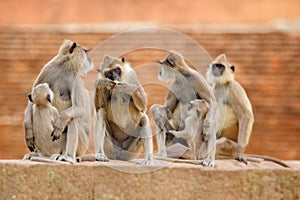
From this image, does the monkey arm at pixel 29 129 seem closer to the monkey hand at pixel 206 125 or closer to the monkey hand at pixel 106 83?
the monkey hand at pixel 106 83

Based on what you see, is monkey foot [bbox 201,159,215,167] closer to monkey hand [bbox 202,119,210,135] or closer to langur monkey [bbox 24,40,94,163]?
monkey hand [bbox 202,119,210,135]

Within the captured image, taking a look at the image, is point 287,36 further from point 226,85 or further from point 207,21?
point 226,85

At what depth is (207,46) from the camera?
39.1 feet

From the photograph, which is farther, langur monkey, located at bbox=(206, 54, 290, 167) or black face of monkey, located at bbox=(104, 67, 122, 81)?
langur monkey, located at bbox=(206, 54, 290, 167)

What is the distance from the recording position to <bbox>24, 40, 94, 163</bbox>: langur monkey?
5.66 m

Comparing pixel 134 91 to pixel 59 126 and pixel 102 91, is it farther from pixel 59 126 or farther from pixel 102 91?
pixel 59 126

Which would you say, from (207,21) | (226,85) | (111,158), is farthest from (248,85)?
(111,158)

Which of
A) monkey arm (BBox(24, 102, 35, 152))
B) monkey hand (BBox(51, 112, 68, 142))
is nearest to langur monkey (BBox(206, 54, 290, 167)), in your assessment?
monkey hand (BBox(51, 112, 68, 142))

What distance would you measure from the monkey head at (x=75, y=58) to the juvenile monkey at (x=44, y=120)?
27 centimetres

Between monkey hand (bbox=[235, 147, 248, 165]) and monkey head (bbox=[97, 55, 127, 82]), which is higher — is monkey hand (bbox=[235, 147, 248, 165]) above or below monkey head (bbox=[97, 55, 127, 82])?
below

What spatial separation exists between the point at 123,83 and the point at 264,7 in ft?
31.1

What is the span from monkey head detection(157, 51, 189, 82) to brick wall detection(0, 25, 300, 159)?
5.53 m

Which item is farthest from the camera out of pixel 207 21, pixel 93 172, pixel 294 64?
pixel 207 21

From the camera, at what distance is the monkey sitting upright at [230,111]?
6500 millimetres
